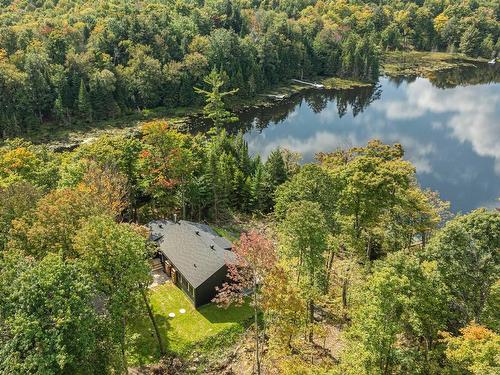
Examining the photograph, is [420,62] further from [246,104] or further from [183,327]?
[183,327]

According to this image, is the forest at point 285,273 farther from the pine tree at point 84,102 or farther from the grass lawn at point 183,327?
the pine tree at point 84,102

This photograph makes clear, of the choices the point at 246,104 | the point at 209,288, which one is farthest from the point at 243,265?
the point at 246,104

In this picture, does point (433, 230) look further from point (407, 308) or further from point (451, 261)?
point (407, 308)

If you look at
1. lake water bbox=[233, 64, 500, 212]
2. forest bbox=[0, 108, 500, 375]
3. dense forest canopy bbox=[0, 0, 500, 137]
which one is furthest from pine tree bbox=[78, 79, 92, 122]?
forest bbox=[0, 108, 500, 375]

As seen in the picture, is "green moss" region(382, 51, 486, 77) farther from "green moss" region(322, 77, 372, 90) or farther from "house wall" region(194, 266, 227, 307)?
"house wall" region(194, 266, 227, 307)

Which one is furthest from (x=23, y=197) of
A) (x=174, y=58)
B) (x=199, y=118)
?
(x=174, y=58)

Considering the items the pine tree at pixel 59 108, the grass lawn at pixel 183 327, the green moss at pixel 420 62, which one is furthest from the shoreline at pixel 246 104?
the grass lawn at pixel 183 327

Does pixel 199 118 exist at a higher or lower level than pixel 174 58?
lower
